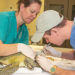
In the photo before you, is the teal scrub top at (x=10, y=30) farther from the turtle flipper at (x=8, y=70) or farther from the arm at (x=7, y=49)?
the turtle flipper at (x=8, y=70)

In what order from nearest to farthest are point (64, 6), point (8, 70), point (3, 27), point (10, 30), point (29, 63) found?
point (8, 70) → point (29, 63) → point (3, 27) → point (10, 30) → point (64, 6)

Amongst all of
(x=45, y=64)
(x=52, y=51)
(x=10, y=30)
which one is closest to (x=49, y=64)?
(x=45, y=64)

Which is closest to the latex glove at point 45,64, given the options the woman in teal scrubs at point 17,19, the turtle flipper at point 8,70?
the turtle flipper at point 8,70

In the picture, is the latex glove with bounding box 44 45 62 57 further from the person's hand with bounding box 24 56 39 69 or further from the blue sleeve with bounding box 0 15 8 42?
the blue sleeve with bounding box 0 15 8 42

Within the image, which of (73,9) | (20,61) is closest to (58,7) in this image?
(73,9)

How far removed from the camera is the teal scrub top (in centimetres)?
158

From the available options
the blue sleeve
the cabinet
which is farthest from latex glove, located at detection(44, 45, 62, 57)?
the cabinet

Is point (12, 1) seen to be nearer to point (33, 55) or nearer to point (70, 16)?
point (70, 16)

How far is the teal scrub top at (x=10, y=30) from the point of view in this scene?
5.17 feet

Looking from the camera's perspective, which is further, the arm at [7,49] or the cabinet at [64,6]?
the cabinet at [64,6]

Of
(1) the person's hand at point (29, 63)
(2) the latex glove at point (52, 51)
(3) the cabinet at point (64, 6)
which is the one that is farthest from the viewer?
(3) the cabinet at point (64, 6)

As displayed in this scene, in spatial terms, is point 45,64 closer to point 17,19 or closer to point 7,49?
point 7,49

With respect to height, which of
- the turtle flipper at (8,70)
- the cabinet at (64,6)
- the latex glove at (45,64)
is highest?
the cabinet at (64,6)

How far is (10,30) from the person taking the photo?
1770 millimetres
